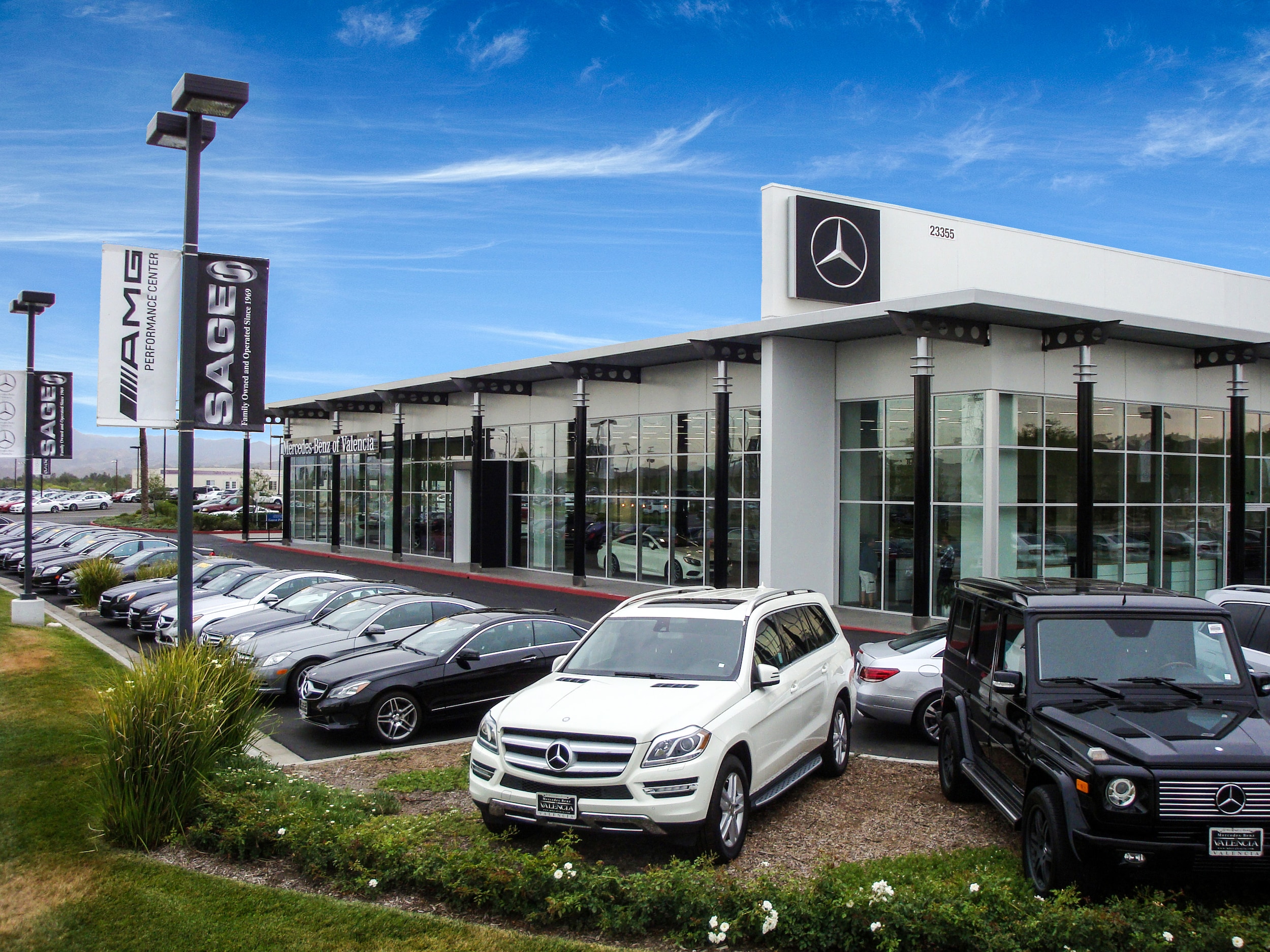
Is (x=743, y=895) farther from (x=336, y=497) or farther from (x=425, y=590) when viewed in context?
(x=336, y=497)

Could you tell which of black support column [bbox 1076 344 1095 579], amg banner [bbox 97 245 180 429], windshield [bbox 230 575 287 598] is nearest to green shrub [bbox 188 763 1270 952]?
amg banner [bbox 97 245 180 429]

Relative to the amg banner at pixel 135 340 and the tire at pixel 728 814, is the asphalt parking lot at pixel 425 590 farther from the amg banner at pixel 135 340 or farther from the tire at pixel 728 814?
the tire at pixel 728 814

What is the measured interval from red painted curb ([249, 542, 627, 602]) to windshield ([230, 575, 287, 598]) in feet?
23.6

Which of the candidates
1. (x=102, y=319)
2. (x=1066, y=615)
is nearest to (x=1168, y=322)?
(x=1066, y=615)

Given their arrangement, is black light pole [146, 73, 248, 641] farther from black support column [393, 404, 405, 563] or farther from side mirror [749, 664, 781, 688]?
black support column [393, 404, 405, 563]

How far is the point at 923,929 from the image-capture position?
5.16 meters

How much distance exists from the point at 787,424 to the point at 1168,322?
8084 millimetres

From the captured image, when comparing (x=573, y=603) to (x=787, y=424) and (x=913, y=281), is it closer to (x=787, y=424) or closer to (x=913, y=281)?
(x=787, y=424)

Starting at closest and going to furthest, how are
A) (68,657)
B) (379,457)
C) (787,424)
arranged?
(68,657)
(787,424)
(379,457)

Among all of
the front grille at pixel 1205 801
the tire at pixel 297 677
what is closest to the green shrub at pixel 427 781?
the tire at pixel 297 677

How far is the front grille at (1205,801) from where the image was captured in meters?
5.20

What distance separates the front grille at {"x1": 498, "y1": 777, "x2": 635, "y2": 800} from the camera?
6.24m

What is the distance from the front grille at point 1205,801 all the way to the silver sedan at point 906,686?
496 cm

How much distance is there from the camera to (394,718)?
1061cm
